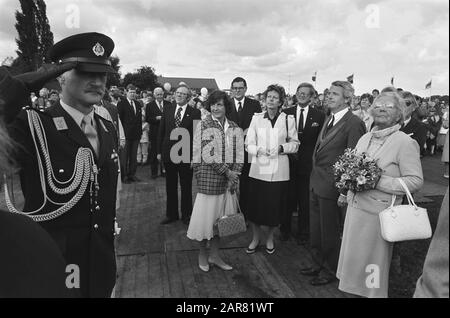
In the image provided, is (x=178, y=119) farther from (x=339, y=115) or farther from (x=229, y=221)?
(x=339, y=115)

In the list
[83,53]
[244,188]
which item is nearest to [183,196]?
[244,188]

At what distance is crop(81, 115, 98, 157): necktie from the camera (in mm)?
2053

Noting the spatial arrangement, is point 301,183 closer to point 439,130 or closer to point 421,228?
point 421,228

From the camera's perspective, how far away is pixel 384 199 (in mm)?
2869

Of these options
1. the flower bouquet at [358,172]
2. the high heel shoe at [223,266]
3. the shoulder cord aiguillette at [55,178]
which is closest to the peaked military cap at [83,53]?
the shoulder cord aiguillette at [55,178]

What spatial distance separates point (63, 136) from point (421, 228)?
2593mm

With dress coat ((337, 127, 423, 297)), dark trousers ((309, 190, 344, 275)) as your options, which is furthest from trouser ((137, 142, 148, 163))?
dress coat ((337, 127, 423, 297))

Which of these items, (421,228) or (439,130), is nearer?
(421,228)

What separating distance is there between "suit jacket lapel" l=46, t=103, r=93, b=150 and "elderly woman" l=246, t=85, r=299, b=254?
2.53 metres

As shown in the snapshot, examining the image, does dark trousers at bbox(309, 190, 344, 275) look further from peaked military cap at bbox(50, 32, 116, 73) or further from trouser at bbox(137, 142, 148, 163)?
trouser at bbox(137, 142, 148, 163)

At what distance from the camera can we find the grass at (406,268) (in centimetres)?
342

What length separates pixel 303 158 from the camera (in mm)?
4566

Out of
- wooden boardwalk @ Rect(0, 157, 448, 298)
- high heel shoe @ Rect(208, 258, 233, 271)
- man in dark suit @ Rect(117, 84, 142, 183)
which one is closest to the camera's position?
wooden boardwalk @ Rect(0, 157, 448, 298)

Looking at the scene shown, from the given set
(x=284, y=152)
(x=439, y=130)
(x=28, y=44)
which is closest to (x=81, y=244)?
(x=284, y=152)
